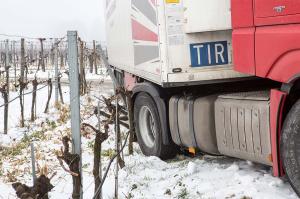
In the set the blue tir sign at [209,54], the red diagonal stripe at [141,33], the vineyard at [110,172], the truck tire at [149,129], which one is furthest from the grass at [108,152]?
the blue tir sign at [209,54]

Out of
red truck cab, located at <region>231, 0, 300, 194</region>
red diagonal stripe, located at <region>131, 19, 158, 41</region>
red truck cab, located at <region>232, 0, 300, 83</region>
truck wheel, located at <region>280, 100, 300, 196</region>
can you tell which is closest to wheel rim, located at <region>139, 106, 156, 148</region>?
red diagonal stripe, located at <region>131, 19, 158, 41</region>

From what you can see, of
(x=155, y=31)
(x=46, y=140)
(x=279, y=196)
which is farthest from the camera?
(x=46, y=140)

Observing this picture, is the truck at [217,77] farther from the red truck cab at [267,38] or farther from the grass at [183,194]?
the grass at [183,194]

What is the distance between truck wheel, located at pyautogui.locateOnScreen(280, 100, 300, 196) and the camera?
4207 mm

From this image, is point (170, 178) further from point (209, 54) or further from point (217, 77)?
point (209, 54)

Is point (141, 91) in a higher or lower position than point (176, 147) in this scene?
higher

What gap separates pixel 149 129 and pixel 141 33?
A: 1494 millimetres

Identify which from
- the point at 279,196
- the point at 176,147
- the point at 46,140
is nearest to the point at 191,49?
the point at 176,147

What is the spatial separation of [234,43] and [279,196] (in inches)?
60.6

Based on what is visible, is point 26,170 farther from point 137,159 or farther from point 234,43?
point 234,43

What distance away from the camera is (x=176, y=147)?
673 cm

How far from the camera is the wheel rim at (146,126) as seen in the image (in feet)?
23.7

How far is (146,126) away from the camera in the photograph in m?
7.33

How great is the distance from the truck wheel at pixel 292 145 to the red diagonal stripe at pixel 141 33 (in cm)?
220
